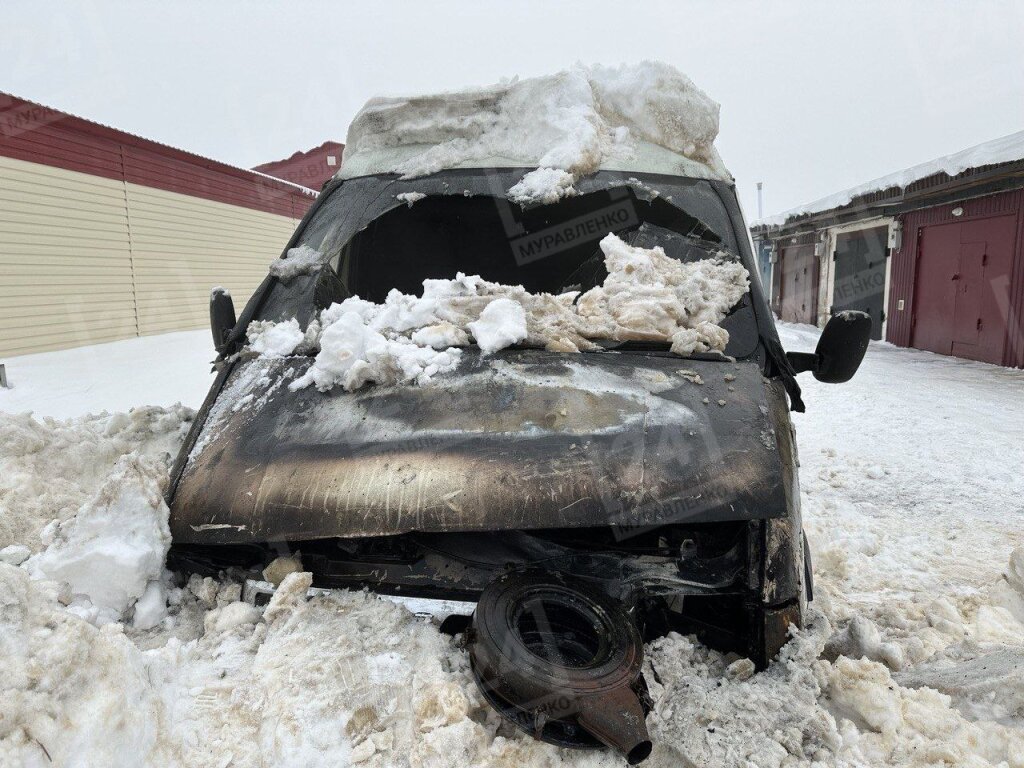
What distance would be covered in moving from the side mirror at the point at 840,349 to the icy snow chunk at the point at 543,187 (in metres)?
1.22

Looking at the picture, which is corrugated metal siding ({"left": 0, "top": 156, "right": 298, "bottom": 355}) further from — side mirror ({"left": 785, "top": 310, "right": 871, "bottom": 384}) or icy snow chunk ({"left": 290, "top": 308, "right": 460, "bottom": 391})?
side mirror ({"left": 785, "top": 310, "right": 871, "bottom": 384})

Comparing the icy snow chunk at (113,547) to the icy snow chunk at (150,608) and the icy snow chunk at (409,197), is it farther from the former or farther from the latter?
the icy snow chunk at (409,197)

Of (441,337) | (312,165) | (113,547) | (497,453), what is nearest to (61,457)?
(113,547)

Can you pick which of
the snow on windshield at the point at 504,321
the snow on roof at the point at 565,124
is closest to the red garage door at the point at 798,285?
the snow on roof at the point at 565,124

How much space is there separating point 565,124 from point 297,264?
4.69 feet

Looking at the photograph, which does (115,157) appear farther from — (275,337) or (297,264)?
(275,337)

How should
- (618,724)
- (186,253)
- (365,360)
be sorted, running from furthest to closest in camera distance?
(186,253) < (365,360) < (618,724)

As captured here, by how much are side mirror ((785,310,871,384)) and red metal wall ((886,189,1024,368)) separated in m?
10.1

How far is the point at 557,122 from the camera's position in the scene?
301 cm

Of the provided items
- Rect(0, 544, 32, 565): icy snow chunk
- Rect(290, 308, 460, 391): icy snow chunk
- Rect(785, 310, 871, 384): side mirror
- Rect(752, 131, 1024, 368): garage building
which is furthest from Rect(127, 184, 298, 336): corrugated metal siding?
Rect(752, 131, 1024, 368): garage building

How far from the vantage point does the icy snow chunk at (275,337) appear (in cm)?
237

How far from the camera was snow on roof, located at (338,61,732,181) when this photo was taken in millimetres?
3012

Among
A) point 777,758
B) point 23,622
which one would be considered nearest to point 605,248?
point 777,758

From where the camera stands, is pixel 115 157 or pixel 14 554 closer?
pixel 14 554
